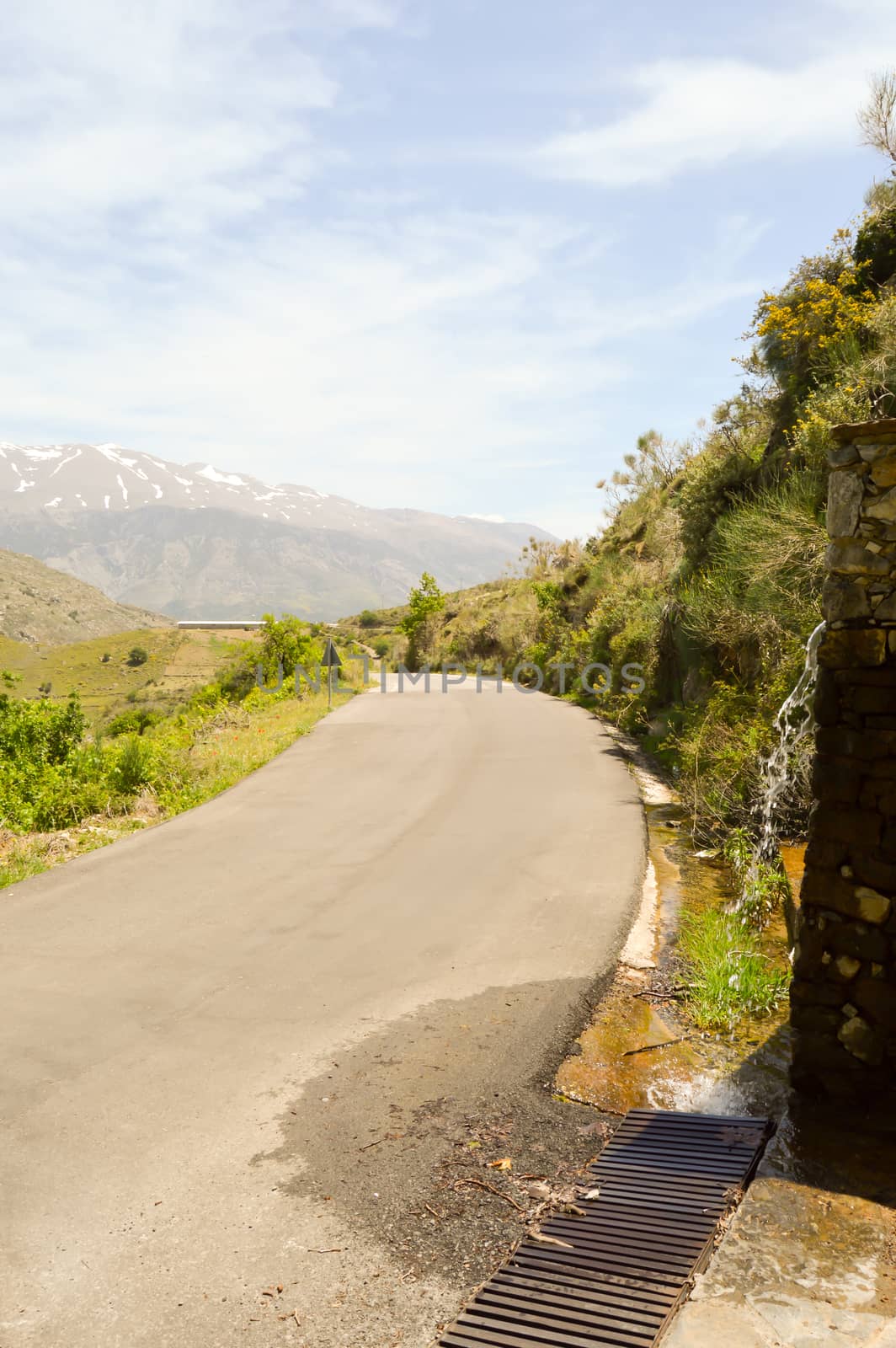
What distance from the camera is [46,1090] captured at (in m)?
5.10

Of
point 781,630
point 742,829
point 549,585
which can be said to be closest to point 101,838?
point 742,829

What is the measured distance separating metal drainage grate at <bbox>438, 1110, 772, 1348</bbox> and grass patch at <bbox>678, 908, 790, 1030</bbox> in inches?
54.5

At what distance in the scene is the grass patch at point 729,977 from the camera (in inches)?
243

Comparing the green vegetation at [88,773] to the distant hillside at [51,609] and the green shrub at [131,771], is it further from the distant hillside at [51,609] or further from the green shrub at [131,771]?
the distant hillside at [51,609]

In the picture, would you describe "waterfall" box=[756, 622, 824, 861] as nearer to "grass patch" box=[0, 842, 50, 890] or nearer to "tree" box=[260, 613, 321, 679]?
"grass patch" box=[0, 842, 50, 890]

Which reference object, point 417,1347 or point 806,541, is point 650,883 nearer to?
point 806,541

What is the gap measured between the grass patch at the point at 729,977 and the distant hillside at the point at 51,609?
391 feet

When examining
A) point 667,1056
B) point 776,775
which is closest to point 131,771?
point 776,775

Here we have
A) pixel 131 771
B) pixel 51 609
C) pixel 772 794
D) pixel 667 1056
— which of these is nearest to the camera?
pixel 667 1056

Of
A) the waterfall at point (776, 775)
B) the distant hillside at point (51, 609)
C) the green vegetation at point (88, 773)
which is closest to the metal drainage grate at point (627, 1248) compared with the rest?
the waterfall at point (776, 775)

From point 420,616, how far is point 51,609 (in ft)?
359

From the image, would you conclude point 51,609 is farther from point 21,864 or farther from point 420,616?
point 21,864

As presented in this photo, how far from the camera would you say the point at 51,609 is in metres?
145

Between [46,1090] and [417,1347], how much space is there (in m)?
2.80
